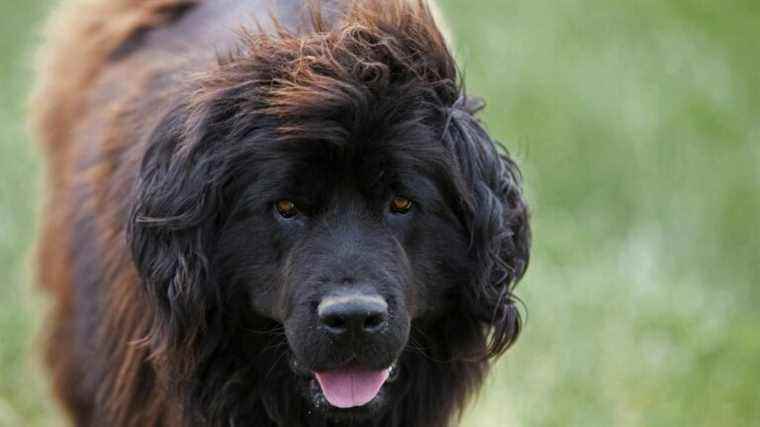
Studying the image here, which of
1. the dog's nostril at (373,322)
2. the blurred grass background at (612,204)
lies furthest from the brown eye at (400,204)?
the blurred grass background at (612,204)

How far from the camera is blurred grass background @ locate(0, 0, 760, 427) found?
7.34 meters

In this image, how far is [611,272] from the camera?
8.48 m

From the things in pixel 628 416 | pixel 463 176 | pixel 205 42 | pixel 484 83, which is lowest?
pixel 628 416

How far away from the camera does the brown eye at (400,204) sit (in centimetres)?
480

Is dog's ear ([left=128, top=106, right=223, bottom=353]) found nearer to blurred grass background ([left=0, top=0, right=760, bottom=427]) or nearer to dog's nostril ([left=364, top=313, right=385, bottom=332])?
dog's nostril ([left=364, top=313, right=385, bottom=332])

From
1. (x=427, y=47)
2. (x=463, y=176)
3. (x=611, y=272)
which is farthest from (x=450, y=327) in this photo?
(x=611, y=272)

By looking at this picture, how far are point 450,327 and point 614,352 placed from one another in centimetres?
260

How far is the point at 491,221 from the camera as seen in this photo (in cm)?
491

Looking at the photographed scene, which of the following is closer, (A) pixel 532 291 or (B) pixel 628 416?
(B) pixel 628 416

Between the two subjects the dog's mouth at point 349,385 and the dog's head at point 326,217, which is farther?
the dog's mouth at point 349,385

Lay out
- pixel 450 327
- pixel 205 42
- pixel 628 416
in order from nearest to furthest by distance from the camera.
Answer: pixel 450 327
pixel 205 42
pixel 628 416

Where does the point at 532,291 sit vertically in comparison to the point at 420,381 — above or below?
below

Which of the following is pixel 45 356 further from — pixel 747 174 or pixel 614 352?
pixel 747 174

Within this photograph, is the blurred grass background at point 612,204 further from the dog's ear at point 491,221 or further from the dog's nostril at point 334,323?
the dog's nostril at point 334,323
